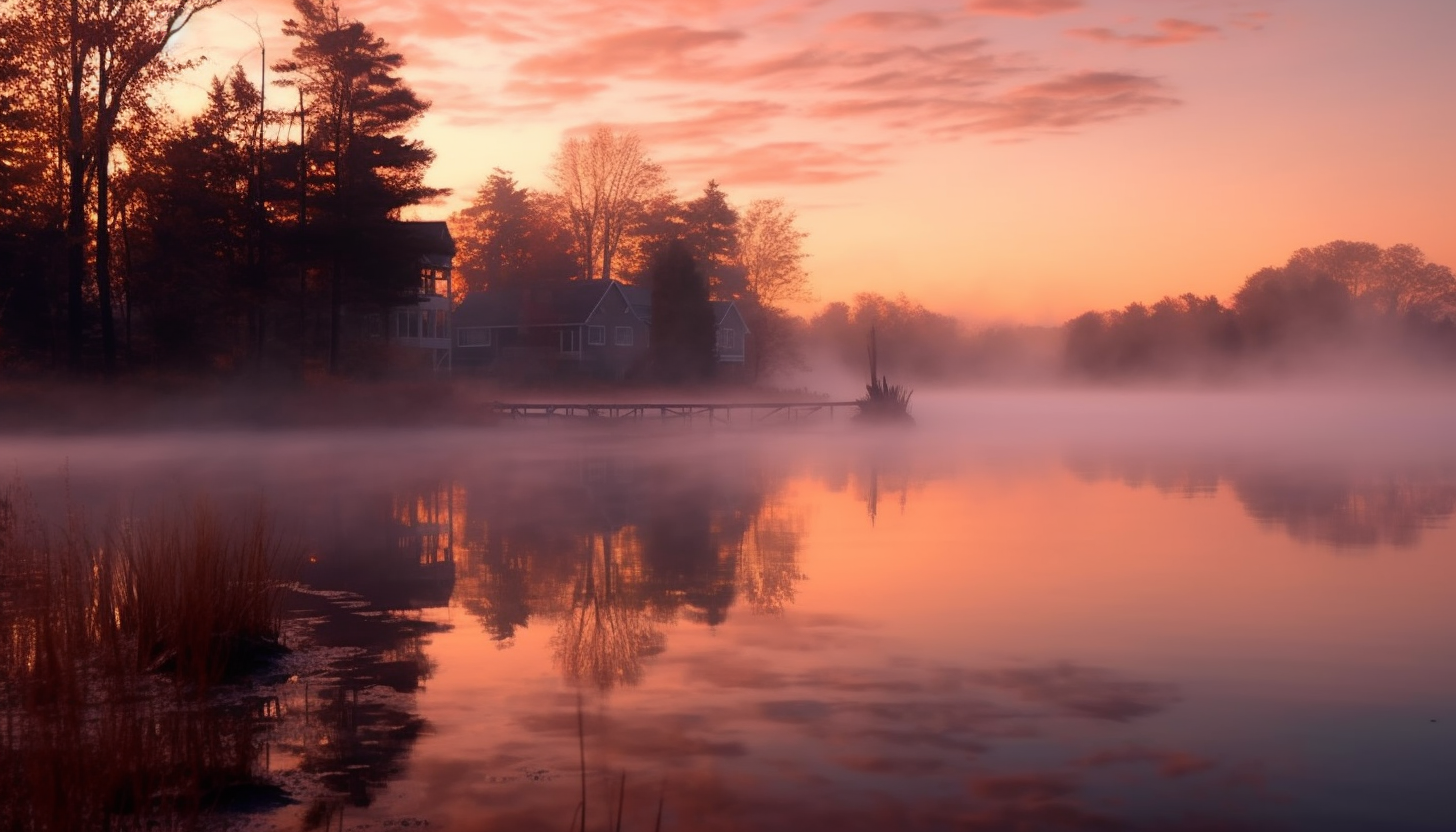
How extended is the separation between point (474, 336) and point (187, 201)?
3681 centimetres

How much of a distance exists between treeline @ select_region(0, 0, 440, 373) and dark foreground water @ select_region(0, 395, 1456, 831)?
1963 centimetres

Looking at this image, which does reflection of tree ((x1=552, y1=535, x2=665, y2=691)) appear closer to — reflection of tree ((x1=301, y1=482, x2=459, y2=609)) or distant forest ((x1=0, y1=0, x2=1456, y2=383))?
reflection of tree ((x1=301, y1=482, x2=459, y2=609))

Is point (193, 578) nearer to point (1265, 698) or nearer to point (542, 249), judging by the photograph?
point (1265, 698)

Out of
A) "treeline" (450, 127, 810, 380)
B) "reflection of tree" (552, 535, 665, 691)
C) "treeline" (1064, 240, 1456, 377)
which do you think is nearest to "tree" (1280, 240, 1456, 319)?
"treeline" (1064, 240, 1456, 377)

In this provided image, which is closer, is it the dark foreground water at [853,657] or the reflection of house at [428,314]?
the dark foreground water at [853,657]

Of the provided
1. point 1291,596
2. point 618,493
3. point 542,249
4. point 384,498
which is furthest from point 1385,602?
point 542,249

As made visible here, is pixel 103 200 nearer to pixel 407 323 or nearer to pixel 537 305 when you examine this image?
pixel 407 323

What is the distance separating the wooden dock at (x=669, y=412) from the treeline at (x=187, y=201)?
796 centimetres

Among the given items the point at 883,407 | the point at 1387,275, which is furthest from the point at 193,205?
the point at 1387,275

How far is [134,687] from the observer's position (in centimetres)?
725

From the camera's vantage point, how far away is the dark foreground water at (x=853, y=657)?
25.0 ft

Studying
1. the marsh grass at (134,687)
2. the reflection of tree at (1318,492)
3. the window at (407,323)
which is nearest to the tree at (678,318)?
the window at (407,323)

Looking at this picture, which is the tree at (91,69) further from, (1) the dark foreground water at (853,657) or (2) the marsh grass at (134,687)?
(2) the marsh grass at (134,687)

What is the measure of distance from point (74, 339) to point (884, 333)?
12882 centimetres
